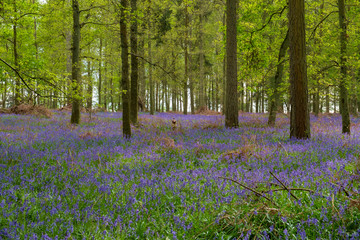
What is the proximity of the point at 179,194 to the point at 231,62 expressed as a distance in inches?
324

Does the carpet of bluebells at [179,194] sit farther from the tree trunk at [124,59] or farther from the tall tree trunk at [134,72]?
the tall tree trunk at [134,72]

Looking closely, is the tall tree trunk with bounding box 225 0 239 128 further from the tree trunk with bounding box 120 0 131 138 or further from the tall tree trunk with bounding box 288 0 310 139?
the tree trunk with bounding box 120 0 131 138

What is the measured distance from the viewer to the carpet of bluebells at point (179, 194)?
2.54 metres

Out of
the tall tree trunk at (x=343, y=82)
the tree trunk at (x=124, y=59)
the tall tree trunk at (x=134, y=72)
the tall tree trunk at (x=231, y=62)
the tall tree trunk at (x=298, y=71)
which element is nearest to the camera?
the tall tree trunk at (x=298, y=71)

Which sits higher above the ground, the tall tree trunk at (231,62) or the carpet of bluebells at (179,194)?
the tall tree trunk at (231,62)

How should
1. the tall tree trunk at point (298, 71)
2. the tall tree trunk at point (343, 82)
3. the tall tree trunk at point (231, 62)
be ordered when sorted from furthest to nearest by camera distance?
1. the tall tree trunk at point (231, 62)
2. the tall tree trunk at point (343, 82)
3. the tall tree trunk at point (298, 71)

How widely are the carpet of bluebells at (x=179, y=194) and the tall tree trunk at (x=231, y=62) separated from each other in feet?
13.5

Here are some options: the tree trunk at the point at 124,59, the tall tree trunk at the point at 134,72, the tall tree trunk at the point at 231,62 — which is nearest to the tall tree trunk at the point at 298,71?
the tall tree trunk at the point at 231,62

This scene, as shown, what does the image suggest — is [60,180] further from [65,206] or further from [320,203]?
[320,203]

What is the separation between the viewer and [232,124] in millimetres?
10648

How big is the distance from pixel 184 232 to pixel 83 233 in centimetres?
111

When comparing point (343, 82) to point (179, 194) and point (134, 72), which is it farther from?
point (134, 72)

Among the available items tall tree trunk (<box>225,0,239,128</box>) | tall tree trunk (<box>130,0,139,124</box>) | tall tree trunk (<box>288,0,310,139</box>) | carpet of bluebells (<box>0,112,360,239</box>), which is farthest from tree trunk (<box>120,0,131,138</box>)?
tall tree trunk (<box>288,0,310,139</box>)

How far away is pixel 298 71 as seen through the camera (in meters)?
7.56
